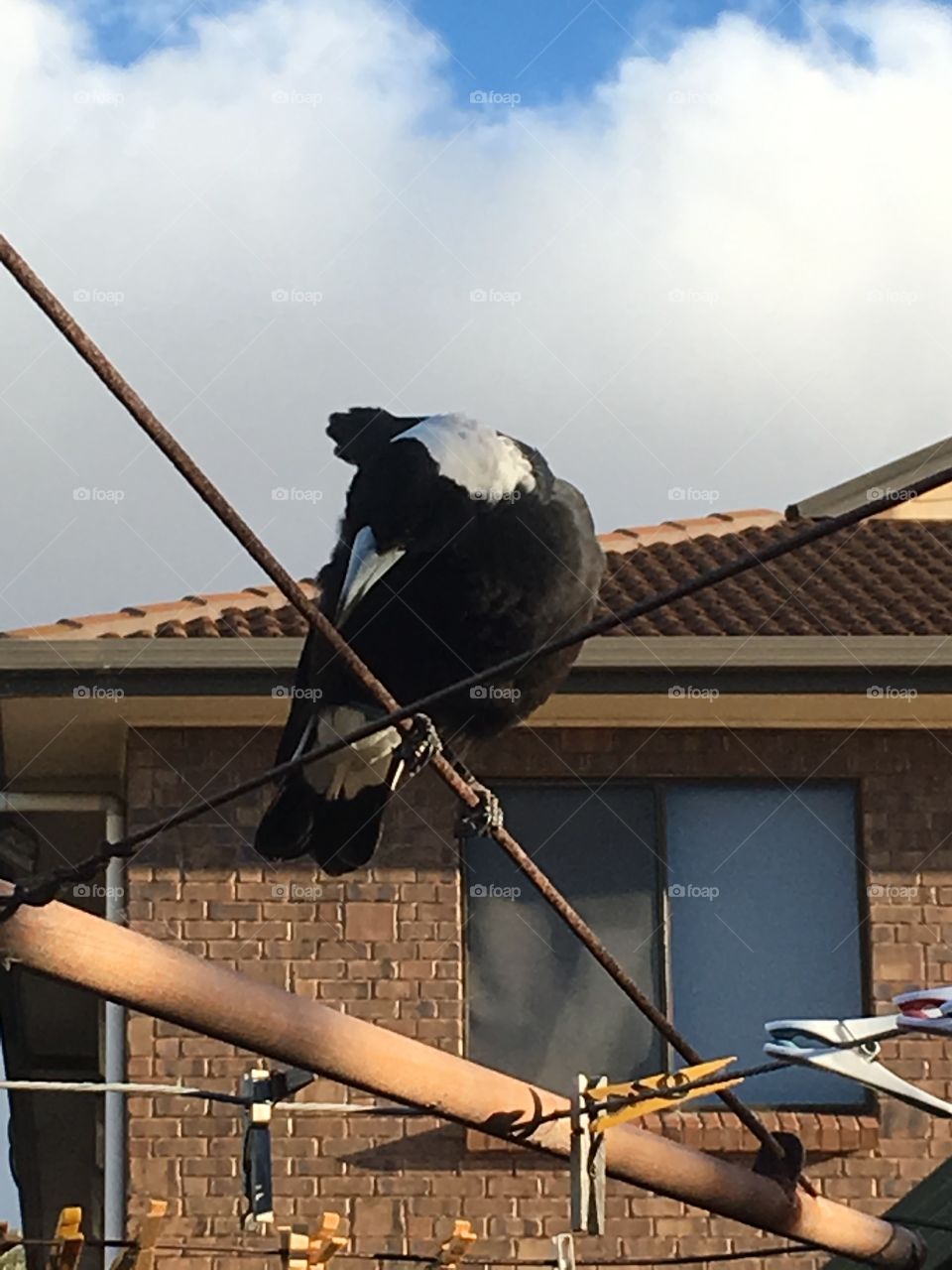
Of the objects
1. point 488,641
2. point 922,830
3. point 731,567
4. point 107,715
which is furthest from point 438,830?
point 731,567

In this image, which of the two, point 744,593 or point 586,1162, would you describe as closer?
point 586,1162

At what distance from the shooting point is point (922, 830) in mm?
8812

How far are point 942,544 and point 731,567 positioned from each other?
23.7 feet

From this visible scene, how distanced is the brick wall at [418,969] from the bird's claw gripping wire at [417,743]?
2.68 m

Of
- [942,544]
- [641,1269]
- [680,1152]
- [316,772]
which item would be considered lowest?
[641,1269]

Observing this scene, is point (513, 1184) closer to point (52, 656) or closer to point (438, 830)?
point (438, 830)

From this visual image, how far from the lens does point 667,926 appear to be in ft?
28.5

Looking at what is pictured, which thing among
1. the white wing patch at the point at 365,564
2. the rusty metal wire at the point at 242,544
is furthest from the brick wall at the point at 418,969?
the rusty metal wire at the point at 242,544

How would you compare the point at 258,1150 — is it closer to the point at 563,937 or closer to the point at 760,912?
the point at 563,937

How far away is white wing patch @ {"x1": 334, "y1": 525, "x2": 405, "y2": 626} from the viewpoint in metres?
5.70

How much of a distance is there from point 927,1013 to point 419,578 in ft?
6.00

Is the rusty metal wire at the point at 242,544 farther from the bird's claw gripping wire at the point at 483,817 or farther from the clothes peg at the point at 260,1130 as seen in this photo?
the clothes peg at the point at 260,1130

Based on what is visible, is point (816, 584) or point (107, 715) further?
point (816, 584)

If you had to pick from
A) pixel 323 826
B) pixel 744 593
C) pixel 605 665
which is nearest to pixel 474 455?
pixel 323 826
